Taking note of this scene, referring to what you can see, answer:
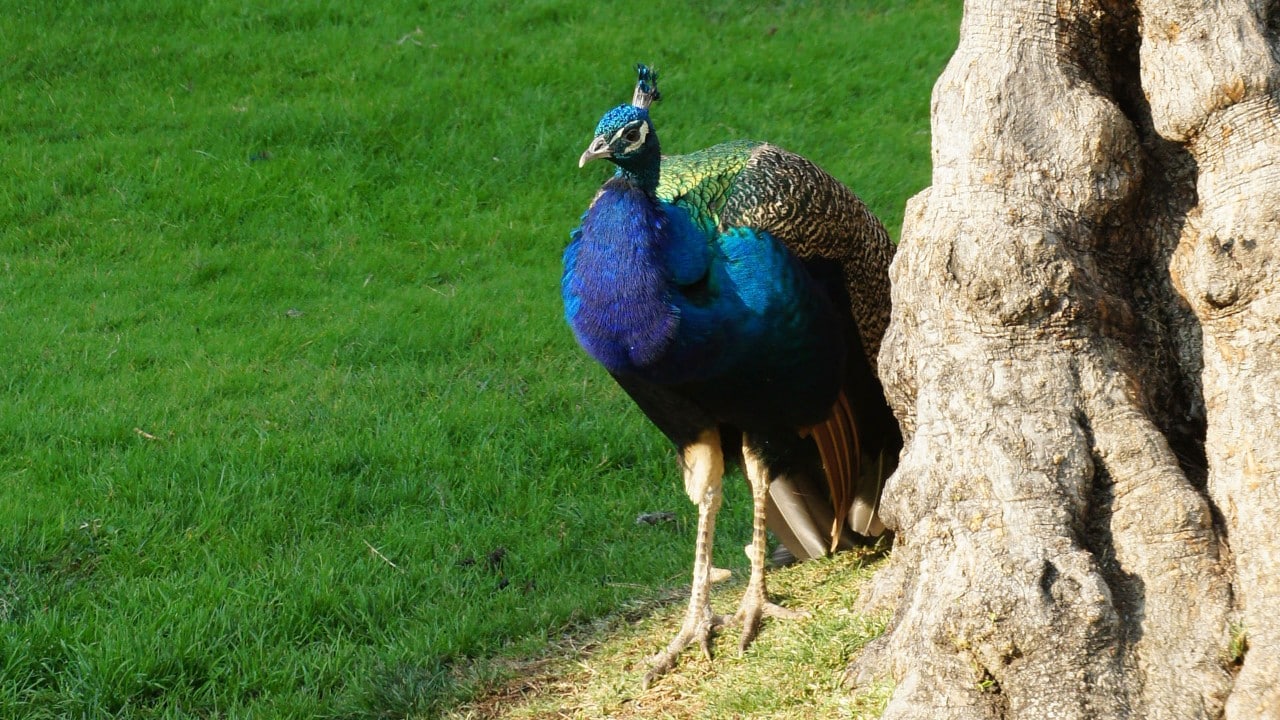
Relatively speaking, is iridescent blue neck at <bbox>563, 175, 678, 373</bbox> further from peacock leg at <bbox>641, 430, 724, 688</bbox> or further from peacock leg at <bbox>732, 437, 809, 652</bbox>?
peacock leg at <bbox>732, 437, 809, 652</bbox>

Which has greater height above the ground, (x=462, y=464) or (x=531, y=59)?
(x=531, y=59)

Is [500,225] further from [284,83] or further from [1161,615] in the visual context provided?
[1161,615]

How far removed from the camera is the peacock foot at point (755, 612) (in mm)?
4164

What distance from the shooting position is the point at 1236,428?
9.20 feet

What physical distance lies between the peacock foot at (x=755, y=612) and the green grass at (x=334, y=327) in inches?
21.8

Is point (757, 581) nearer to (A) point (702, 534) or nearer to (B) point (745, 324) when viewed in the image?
(A) point (702, 534)

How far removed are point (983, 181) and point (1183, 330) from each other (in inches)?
23.7

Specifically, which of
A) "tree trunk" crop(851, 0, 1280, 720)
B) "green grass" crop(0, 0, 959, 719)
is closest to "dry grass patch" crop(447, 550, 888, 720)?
"green grass" crop(0, 0, 959, 719)

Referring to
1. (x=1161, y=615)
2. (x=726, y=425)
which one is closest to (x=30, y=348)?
(x=726, y=425)

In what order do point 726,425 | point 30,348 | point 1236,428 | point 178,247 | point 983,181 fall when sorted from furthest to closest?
1. point 178,247
2. point 30,348
3. point 726,425
4. point 983,181
5. point 1236,428

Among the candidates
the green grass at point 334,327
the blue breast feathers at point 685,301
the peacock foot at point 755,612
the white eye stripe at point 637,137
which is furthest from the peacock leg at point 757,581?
the white eye stripe at point 637,137

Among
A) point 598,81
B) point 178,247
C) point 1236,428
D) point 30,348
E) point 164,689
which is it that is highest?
point 598,81

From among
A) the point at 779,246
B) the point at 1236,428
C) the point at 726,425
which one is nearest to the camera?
the point at 1236,428

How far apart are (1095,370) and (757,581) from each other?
150cm
